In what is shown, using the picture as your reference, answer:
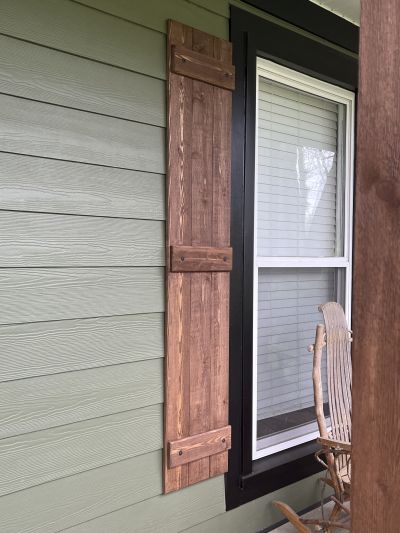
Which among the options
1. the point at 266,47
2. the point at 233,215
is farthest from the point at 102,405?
the point at 266,47

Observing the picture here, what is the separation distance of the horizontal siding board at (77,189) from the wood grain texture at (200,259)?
0.54ft

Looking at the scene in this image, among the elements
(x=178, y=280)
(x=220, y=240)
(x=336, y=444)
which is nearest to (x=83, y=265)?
(x=178, y=280)

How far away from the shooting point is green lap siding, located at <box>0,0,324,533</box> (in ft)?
5.24

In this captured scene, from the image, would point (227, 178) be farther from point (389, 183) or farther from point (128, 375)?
point (389, 183)

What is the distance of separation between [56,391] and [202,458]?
75cm

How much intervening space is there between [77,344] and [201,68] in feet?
3.91

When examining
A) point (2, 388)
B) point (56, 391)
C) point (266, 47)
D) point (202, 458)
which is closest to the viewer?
point (2, 388)

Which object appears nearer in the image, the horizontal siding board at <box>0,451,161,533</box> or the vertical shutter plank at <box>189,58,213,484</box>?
the horizontal siding board at <box>0,451,161,533</box>

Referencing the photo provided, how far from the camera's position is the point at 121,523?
1866 mm

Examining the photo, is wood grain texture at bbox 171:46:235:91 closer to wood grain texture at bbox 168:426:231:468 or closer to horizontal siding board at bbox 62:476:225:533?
wood grain texture at bbox 168:426:231:468

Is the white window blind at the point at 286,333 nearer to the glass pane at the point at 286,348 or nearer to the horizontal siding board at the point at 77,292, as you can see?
the glass pane at the point at 286,348

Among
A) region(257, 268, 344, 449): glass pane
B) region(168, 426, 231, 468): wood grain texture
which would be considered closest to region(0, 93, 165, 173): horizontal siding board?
region(257, 268, 344, 449): glass pane

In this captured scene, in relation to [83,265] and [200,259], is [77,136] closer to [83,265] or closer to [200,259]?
[83,265]

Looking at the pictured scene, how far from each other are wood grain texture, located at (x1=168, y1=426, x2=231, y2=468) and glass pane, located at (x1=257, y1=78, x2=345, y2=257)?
34.0 inches
